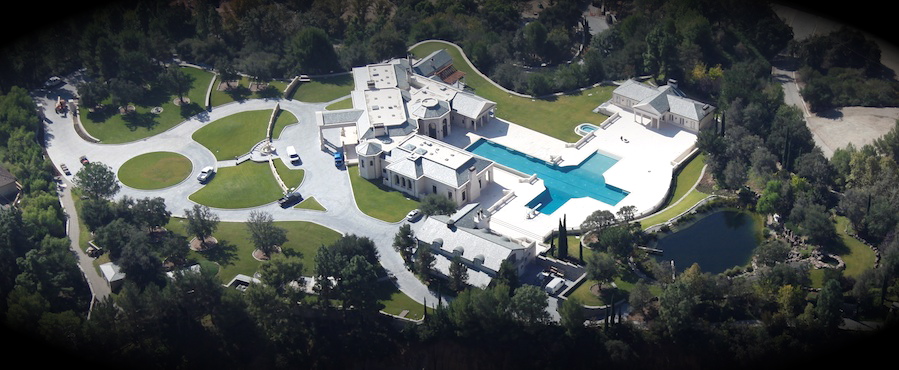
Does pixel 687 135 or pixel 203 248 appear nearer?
pixel 203 248

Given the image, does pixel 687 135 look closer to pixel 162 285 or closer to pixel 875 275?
pixel 875 275

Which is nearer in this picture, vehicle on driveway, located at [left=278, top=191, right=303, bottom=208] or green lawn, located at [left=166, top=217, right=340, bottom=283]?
green lawn, located at [left=166, top=217, right=340, bottom=283]

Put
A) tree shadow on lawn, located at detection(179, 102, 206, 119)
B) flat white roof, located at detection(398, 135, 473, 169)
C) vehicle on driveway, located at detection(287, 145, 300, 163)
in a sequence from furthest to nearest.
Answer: tree shadow on lawn, located at detection(179, 102, 206, 119), vehicle on driveway, located at detection(287, 145, 300, 163), flat white roof, located at detection(398, 135, 473, 169)

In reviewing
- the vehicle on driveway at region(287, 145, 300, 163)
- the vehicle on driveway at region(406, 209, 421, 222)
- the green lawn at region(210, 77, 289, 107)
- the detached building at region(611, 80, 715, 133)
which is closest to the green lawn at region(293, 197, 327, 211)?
the vehicle on driveway at region(287, 145, 300, 163)

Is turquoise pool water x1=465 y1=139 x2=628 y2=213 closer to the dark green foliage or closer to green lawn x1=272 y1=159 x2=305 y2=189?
the dark green foliage

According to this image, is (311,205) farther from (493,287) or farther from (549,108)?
(549,108)

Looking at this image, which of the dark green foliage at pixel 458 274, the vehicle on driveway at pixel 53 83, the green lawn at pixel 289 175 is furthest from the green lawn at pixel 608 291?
the vehicle on driveway at pixel 53 83

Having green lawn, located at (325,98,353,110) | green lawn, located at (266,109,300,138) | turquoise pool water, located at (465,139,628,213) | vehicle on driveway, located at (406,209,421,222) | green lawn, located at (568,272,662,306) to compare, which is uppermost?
vehicle on driveway, located at (406,209,421,222)

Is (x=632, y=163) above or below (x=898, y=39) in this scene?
below

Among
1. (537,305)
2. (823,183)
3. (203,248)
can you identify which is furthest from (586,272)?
(203,248)
